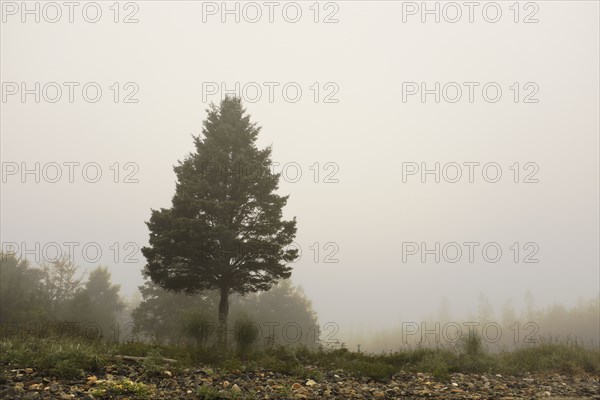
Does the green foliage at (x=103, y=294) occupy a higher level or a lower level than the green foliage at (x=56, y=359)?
lower

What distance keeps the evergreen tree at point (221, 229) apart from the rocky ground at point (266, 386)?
337 inches

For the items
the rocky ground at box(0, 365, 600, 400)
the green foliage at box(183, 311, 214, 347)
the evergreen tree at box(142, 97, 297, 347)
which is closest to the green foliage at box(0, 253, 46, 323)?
the evergreen tree at box(142, 97, 297, 347)

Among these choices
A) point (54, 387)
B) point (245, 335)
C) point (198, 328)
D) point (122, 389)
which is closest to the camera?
point (54, 387)

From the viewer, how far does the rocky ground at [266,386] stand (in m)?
6.68

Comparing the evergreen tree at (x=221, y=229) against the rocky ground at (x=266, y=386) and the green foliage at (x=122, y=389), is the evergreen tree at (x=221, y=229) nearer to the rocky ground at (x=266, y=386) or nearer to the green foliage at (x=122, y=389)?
the rocky ground at (x=266, y=386)

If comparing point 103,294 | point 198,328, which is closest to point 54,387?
point 198,328

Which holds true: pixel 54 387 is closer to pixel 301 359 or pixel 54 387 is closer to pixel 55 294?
pixel 301 359

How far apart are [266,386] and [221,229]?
32.0 ft

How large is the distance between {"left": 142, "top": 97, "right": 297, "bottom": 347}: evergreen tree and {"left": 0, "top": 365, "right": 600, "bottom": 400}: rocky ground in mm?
8563

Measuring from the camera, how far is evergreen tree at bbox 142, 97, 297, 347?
A: 1756cm

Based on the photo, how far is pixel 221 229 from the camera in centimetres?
1728

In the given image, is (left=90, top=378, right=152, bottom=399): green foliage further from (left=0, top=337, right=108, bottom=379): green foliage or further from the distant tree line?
the distant tree line

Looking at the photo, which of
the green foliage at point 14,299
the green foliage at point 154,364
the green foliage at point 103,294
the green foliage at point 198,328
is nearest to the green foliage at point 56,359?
the green foliage at point 154,364

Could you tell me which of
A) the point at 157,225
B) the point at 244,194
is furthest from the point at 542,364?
the point at 157,225
